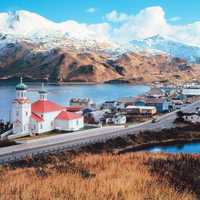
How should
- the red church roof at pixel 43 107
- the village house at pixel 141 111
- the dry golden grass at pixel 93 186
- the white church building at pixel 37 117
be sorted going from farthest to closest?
1. the village house at pixel 141 111
2. the red church roof at pixel 43 107
3. the white church building at pixel 37 117
4. the dry golden grass at pixel 93 186

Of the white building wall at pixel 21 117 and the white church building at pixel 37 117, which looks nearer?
the white building wall at pixel 21 117

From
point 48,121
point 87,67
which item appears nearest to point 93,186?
point 48,121

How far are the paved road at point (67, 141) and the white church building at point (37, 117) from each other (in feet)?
4.80

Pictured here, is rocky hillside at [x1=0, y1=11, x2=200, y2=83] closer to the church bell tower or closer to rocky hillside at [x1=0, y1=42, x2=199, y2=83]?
rocky hillside at [x1=0, y1=42, x2=199, y2=83]

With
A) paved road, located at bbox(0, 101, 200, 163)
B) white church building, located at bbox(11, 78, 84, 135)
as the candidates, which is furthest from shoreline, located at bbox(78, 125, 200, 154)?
white church building, located at bbox(11, 78, 84, 135)

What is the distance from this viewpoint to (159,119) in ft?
142

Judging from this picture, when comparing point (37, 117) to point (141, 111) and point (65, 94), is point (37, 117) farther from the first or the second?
point (65, 94)

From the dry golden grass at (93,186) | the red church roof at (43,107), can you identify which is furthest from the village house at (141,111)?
the dry golden grass at (93,186)

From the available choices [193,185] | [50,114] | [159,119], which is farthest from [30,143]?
[193,185]

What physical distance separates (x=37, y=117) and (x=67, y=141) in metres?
3.80

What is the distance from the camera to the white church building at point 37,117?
30.5 meters

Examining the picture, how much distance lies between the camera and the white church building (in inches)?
1202

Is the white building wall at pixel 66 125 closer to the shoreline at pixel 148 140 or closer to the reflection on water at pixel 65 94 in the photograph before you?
the shoreline at pixel 148 140

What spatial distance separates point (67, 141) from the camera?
28.8 m
